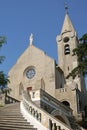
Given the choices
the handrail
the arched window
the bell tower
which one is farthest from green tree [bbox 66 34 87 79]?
the arched window

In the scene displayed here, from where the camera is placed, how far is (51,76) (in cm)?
3962

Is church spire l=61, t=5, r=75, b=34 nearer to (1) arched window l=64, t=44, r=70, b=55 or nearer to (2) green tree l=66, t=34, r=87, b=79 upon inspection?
(1) arched window l=64, t=44, r=70, b=55

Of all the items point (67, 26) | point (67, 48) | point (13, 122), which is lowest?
point (13, 122)

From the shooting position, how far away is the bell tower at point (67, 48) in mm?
44000

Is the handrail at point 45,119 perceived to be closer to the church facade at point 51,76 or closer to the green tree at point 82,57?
the green tree at point 82,57

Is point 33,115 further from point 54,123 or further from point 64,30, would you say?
point 64,30

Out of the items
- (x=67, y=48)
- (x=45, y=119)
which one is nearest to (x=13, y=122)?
(x=45, y=119)

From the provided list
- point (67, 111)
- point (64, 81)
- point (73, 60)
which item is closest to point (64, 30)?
point (73, 60)

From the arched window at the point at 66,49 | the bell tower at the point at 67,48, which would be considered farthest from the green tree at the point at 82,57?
the arched window at the point at 66,49

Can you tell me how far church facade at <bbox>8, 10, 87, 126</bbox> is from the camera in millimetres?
36644

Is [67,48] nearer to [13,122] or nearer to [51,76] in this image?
[51,76]

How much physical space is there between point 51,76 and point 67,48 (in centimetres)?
961

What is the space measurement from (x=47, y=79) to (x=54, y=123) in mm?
26224

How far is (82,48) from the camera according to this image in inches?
883
